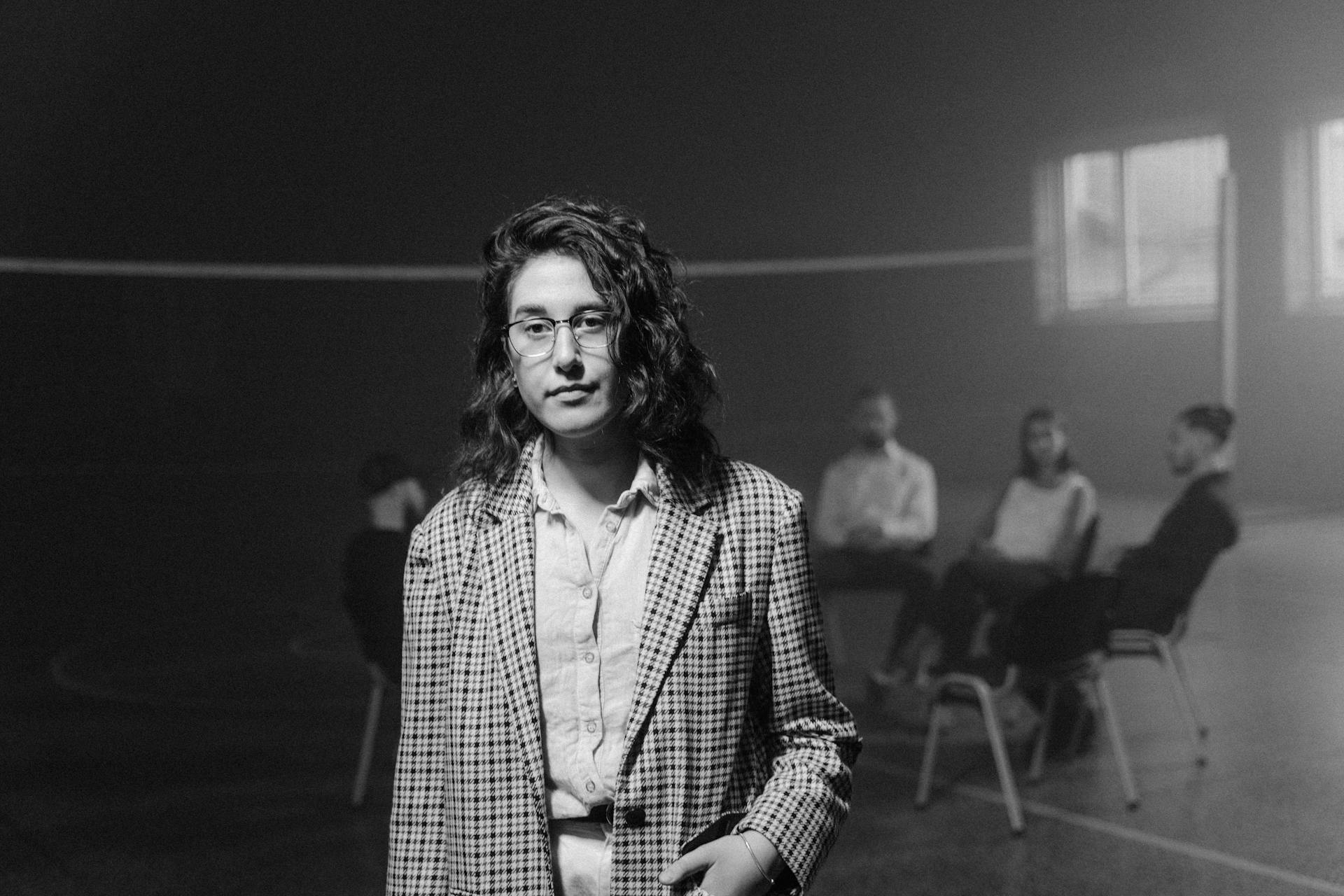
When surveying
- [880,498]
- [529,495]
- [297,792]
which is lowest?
[297,792]

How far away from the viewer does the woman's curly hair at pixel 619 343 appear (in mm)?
1451

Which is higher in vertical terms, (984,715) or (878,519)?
(878,519)

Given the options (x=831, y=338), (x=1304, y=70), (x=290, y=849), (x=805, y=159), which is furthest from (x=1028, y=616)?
(x=1304, y=70)

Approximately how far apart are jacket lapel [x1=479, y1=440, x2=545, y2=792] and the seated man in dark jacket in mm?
3454

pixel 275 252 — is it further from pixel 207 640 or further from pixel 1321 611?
pixel 1321 611

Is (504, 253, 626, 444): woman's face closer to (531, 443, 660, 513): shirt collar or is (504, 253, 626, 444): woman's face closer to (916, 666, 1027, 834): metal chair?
(531, 443, 660, 513): shirt collar

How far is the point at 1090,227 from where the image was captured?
5742 mm

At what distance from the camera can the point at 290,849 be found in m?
3.67

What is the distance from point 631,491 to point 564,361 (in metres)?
0.15

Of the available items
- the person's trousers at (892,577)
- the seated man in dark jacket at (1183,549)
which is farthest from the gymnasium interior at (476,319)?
the seated man in dark jacket at (1183,549)

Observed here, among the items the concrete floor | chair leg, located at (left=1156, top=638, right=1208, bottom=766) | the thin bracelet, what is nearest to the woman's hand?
the thin bracelet

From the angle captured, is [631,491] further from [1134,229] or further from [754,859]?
[1134,229]

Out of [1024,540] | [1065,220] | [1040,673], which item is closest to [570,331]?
[1040,673]

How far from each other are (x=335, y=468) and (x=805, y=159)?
1.91 meters
